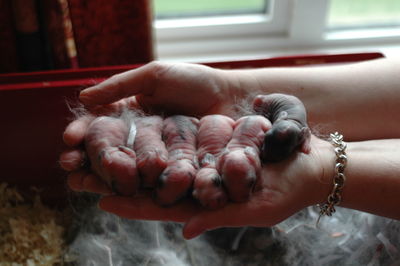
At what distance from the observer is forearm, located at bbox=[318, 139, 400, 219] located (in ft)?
3.61

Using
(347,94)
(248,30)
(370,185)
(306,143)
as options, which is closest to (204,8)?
(248,30)

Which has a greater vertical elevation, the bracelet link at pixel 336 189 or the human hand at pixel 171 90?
the human hand at pixel 171 90

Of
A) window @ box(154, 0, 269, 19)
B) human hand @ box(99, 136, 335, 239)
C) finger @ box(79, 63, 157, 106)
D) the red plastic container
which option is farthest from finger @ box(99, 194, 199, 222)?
window @ box(154, 0, 269, 19)

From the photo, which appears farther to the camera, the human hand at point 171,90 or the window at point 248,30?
the window at point 248,30

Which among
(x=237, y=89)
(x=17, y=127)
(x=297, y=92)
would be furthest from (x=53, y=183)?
(x=297, y=92)

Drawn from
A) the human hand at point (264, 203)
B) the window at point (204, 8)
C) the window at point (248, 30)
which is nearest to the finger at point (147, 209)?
the human hand at point (264, 203)

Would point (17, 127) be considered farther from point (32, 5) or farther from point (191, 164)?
point (191, 164)

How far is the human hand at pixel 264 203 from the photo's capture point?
0.98 meters

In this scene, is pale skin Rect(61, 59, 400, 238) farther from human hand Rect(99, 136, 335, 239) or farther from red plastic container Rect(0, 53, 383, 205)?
red plastic container Rect(0, 53, 383, 205)

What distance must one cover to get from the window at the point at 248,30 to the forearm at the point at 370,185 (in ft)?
3.13

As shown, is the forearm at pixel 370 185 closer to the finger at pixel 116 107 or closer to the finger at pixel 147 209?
the finger at pixel 147 209

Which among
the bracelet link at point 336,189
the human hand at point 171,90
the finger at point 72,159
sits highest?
the human hand at point 171,90

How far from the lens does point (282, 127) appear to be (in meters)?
1.02

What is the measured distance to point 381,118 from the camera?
1.33 metres
